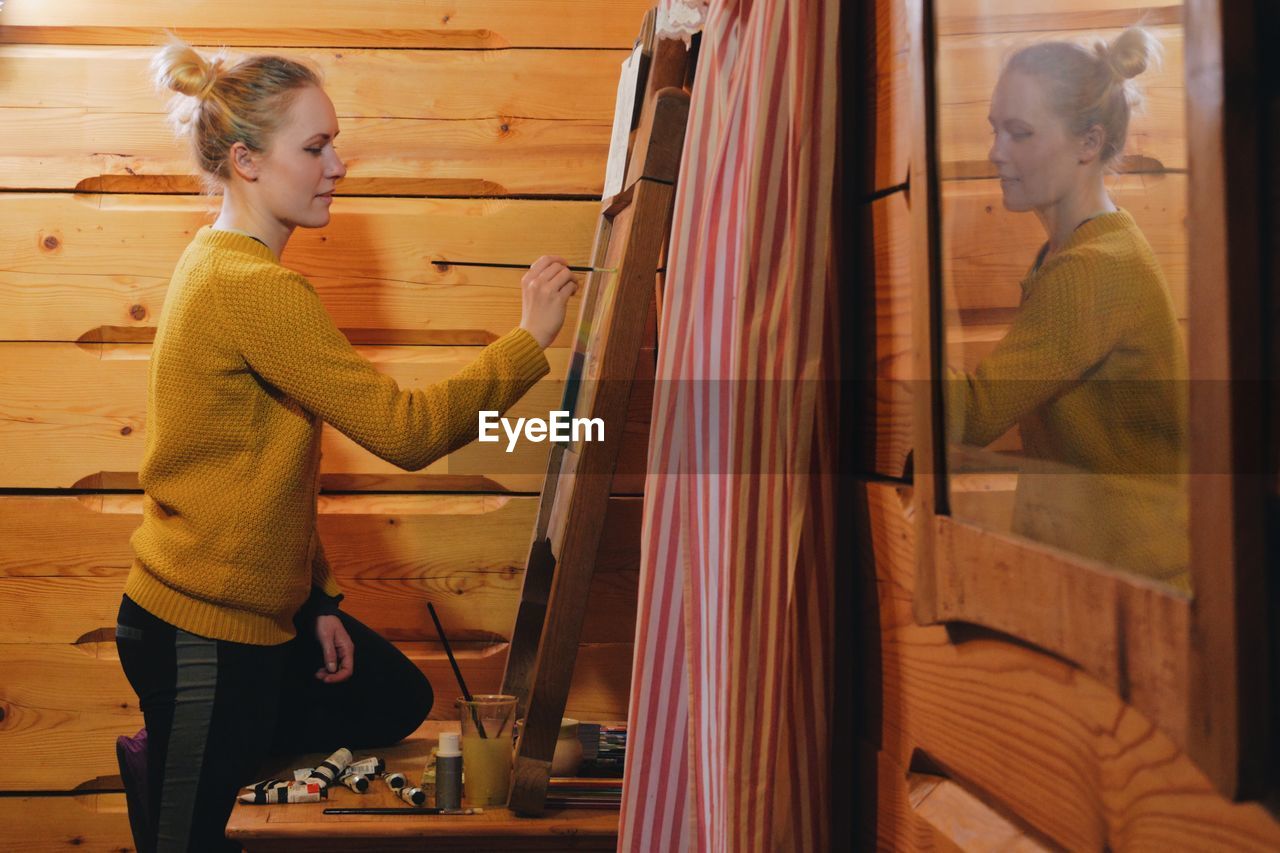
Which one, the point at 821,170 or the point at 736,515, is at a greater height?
the point at 821,170

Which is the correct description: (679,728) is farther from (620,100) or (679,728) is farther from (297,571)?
(620,100)

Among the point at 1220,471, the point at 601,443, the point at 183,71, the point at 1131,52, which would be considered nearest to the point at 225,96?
the point at 183,71

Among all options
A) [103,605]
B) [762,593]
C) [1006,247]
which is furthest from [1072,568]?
[103,605]

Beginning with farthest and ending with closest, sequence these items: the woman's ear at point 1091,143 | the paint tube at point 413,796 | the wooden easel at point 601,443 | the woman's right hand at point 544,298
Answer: the woman's right hand at point 544,298
the paint tube at point 413,796
the wooden easel at point 601,443
the woman's ear at point 1091,143

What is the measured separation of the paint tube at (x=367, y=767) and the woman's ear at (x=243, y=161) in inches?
33.5

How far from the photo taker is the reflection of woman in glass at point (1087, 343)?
1.84 ft

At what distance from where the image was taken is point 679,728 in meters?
1.18

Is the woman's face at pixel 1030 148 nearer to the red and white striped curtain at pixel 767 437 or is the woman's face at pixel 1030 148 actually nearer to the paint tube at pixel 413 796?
the red and white striped curtain at pixel 767 437

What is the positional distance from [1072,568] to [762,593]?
0.38 metres

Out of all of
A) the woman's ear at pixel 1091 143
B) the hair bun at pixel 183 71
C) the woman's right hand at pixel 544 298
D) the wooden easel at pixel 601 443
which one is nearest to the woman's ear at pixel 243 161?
the hair bun at pixel 183 71

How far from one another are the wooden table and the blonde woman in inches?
5.3

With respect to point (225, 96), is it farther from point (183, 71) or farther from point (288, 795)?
point (288, 795)

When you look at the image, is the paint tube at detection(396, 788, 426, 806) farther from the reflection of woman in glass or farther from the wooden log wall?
the reflection of woman in glass

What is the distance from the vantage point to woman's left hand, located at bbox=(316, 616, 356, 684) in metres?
1.82
